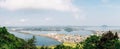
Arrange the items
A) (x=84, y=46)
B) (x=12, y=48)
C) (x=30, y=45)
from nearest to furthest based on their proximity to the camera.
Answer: (x=30, y=45), (x=12, y=48), (x=84, y=46)

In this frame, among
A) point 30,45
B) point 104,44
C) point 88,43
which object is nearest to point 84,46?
point 88,43

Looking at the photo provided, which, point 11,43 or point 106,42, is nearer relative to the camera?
point 106,42

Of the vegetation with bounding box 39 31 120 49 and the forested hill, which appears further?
the vegetation with bounding box 39 31 120 49

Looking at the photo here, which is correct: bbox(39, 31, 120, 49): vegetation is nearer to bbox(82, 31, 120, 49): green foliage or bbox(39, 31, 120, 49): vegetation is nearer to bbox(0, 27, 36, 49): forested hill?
bbox(82, 31, 120, 49): green foliage

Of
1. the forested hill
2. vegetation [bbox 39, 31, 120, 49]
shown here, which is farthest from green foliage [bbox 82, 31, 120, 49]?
the forested hill

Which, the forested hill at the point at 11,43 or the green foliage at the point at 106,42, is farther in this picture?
the green foliage at the point at 106,42

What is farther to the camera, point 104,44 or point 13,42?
point 13,42

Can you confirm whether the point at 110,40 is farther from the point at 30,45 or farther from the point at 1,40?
the point at 1,40

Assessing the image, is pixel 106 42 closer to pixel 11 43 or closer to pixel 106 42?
pixel 106 42

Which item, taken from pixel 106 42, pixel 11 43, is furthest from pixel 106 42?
pixel 11 43

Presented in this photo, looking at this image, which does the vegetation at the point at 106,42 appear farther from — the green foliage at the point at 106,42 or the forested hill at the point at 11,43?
the forested hill at the point at 11,43

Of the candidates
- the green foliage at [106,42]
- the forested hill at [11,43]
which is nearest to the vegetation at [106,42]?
the green foliage at [106,42]
